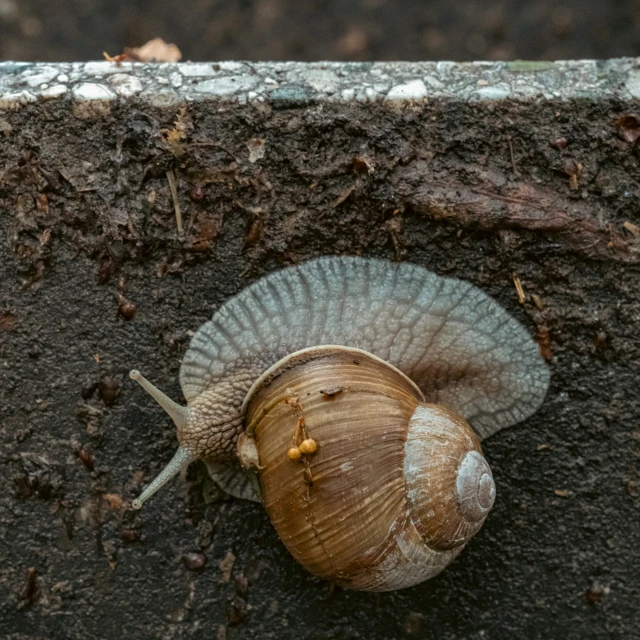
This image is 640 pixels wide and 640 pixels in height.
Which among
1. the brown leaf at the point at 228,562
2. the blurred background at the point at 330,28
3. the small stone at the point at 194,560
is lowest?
the brown leaf at the point at 228,562

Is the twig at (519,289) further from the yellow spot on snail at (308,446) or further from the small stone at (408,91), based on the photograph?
the yellow spot on snail at (308,446)

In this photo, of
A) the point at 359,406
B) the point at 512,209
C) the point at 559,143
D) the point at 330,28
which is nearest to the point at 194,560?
the point at 359,406

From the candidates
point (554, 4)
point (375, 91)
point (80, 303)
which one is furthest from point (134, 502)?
point (554, 4)

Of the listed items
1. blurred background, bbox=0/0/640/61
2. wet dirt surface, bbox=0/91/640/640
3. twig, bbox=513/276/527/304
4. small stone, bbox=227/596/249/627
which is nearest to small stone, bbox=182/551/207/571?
wet dirt surface, bbox=0/91/640/640

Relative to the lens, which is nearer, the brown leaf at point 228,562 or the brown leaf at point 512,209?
the brown leaf at point 512,209

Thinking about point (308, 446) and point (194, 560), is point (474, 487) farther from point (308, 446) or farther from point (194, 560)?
point (194, 560)

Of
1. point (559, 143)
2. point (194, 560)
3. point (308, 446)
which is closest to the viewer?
point (308, 446)

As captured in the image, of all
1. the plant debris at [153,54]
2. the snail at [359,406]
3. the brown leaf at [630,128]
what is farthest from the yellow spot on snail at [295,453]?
the plant debris at [153,54]
